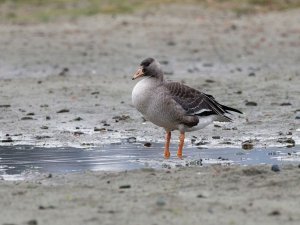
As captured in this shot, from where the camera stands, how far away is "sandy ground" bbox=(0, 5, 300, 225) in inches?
333

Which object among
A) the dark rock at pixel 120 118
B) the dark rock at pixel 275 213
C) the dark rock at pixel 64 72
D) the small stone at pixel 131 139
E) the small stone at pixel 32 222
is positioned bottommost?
the small stone at pixel 32 222

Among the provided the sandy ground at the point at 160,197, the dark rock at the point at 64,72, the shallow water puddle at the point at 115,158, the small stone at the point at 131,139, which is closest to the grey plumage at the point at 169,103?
the shallow water puddle at the point at 115,158

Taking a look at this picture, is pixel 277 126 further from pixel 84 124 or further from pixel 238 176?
pixel 238 176

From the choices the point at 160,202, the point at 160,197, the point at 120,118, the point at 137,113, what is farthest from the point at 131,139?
the point at 160,202

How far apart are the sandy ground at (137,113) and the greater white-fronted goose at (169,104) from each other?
96 cm

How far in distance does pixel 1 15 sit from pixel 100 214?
18715mm

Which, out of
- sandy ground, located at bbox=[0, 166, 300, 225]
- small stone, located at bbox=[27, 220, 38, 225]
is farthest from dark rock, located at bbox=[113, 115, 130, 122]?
small stone, located at bbox=[27, 220, 38, 225]

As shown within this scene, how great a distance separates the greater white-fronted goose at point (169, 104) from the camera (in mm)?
11281

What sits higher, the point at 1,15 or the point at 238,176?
the point at 1,15

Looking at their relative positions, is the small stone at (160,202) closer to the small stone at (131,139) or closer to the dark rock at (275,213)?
the dark rock at (275,213)

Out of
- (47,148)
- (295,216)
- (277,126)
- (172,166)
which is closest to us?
(295,216)

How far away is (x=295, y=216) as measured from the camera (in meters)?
8.10

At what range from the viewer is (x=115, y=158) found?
38.1 feet

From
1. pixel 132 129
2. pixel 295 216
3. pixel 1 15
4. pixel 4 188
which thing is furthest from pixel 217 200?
pixel 1 15
